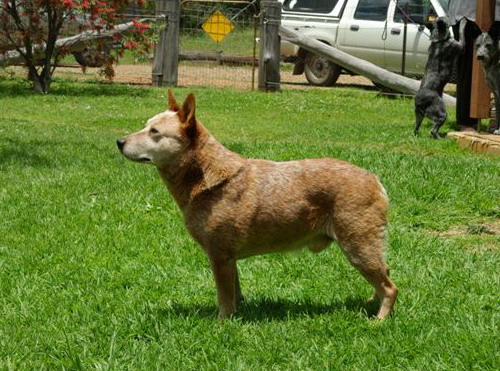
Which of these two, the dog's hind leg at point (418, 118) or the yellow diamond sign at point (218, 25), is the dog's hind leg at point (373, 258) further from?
the yellow diamond sign at point (218, 25)

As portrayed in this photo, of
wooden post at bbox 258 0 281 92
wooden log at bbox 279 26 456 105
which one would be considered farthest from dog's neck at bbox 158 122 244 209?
wooden post at bbox 258 0 281 92

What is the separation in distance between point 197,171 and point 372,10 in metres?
17.5

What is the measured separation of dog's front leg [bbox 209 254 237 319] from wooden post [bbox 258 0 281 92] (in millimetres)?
15866

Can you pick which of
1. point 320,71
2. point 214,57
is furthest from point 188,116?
point 214,57

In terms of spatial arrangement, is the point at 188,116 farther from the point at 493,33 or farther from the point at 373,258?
the point at 493,33

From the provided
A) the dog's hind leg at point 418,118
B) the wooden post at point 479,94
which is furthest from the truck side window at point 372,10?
the dog's hind leg at point 418,118

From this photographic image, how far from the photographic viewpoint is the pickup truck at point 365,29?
817 inches

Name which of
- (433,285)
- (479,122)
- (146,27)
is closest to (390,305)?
(433,285)

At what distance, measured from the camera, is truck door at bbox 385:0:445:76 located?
2064cm

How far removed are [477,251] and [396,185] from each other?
1684 millimetres

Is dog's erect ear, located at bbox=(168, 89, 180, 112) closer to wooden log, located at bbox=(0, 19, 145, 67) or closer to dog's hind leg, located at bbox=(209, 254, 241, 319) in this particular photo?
dog's hind leg, located at bbox=(209, 254, 241, 319)

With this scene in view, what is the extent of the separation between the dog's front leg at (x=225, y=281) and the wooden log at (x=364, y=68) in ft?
44.3

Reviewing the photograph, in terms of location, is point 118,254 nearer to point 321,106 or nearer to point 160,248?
point 160,248

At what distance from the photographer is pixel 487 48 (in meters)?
11.6
